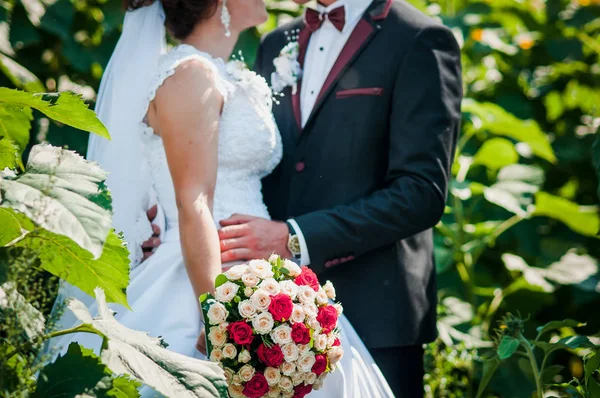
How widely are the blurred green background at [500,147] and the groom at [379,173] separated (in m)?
0.67

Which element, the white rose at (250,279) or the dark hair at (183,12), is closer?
the white rose at (250,279)

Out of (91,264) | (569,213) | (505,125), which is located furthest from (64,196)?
(569,213)

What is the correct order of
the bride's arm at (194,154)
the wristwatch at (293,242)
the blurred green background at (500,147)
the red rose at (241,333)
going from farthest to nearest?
the blurred green background at (500,147) < the wristwatch at (293,242) < the bride's arm at (194,154) < the red rose at (241,333)

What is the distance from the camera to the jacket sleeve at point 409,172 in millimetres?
2594

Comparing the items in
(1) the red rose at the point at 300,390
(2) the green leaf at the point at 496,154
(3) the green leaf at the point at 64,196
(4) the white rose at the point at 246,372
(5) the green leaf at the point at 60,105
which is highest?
(5) the green leaf at the point at 60,105

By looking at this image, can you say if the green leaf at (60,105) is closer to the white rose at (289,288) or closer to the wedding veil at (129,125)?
the white rose at (289,288)

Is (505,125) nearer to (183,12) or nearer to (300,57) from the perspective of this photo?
(300,57)

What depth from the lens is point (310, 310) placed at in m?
1.98

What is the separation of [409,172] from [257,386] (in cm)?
103

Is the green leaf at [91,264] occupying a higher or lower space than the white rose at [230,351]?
higher

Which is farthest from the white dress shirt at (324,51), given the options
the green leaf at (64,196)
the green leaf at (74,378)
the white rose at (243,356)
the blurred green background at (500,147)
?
the green leaf at (74,378)

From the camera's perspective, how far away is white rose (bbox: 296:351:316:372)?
195 centimetres

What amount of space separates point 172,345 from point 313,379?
50 cm

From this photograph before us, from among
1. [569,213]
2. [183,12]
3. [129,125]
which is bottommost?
[569,213]
